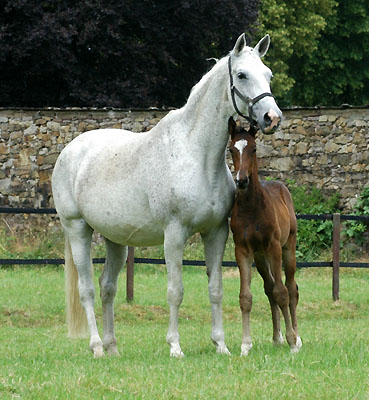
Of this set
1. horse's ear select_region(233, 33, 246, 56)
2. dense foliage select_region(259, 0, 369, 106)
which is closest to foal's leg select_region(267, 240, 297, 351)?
horse's ear select_region(233, 33, 246, 56)

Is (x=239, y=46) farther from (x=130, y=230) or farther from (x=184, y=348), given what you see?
(x=184, y=348)

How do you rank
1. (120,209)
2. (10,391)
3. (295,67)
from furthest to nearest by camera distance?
(295,67) < (120,209) < (10,391)

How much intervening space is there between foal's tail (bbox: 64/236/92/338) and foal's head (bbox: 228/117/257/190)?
8.28 feet

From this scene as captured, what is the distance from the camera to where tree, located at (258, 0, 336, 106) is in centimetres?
3134

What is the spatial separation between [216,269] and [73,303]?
6.91 ft

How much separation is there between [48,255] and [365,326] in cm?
668

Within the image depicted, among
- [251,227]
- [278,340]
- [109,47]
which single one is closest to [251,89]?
[251,227]

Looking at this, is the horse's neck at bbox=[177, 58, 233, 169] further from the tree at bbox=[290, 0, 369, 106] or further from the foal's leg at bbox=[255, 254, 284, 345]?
the tree at bbox=[290, 0, 369, 106]

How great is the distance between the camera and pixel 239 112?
7.20m

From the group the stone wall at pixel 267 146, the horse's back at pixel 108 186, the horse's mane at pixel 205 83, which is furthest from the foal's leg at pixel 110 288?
the stone wall at pixel 267 146

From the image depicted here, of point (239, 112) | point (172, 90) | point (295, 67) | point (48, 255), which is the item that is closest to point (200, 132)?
point (239, 112)

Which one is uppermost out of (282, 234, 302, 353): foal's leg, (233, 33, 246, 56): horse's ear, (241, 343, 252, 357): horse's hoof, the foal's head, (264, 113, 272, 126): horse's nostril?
(233, 33, 246, 56): horse's ear

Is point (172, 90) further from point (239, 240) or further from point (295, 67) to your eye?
point (239, 240)

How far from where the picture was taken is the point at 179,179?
24.0ft
